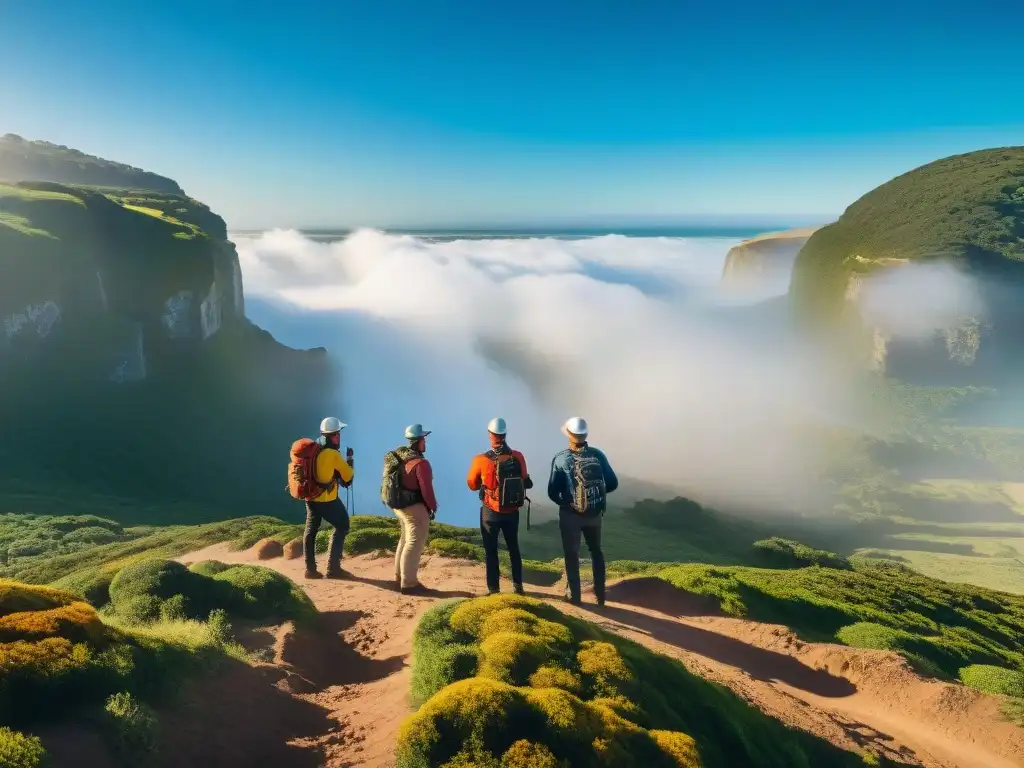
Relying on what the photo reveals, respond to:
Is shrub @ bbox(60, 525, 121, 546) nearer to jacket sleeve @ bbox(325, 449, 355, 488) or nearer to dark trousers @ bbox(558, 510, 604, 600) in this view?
jacket sleeve @ bbox(325, 449, 355, 488)

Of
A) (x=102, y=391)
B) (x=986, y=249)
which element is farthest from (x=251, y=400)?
(x=986, y=249)

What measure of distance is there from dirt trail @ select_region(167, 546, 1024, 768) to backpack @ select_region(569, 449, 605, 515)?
2326 mm

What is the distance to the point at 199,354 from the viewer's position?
8112cm

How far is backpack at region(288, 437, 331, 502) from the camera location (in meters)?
11.3

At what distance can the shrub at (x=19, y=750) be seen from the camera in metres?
4.23

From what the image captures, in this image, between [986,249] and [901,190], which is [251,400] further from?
[901,190]

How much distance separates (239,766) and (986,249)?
167 m

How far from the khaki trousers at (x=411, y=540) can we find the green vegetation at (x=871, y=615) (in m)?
6.96

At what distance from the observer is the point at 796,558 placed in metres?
30.3

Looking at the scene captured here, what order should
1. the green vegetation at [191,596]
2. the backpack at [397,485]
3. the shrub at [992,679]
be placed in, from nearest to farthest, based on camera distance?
the green vegetation at [191,596]
the backpack at [397,485]
the shrub at [992,679]

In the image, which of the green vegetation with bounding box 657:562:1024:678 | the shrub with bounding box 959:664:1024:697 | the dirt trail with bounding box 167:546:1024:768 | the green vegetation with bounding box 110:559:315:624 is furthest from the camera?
the green vegetation with bounding box 657:562:1024:678

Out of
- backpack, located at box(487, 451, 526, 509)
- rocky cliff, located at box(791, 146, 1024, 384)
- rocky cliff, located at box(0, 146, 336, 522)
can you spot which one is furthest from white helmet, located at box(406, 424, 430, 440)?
Result: rocky cliff, located at box(791, 146, 1024, 384)

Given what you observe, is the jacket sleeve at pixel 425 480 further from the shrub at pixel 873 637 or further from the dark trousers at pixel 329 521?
the shrub at pixel 873 637

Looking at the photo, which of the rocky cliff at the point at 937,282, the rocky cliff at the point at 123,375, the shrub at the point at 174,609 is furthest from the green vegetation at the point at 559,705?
the rocky cliff at the point at 937,282
